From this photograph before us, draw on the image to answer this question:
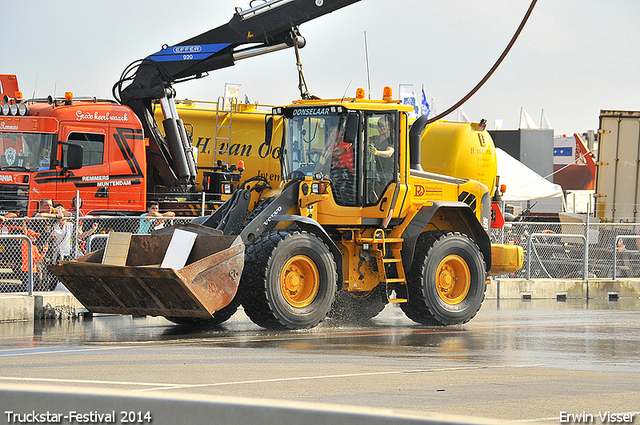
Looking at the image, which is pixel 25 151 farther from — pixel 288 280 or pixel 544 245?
pixel 544 245

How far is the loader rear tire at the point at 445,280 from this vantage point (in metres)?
11.1

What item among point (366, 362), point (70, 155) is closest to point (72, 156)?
point (70, 155)

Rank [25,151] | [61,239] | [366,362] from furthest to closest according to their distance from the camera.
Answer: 1. [25,151]
2. [61,239]
3. [366,362]

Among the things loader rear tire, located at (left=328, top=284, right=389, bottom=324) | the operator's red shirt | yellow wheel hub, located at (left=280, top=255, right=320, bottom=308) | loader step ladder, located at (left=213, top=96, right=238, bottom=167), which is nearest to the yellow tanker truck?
loader step ladder, located at (left=213, top=96, right=238, bottom=167)

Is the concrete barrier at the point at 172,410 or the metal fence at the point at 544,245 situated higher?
the concrete barrier at the point at 172,410

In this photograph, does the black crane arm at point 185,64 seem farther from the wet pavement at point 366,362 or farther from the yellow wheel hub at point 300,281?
the yellow wheel hub at point 300,281

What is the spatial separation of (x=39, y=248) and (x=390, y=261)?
18.3ft

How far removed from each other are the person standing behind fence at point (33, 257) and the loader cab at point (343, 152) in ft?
14.0

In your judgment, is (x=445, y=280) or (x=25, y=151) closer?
(x=445, y=280)

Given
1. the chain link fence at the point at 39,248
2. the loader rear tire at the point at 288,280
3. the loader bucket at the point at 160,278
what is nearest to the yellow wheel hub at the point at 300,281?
the loader rear tire at the point at 288,280

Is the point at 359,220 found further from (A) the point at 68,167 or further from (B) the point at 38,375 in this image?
(A) the point at 68,167

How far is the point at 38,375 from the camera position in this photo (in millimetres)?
6500

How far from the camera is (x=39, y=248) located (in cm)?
1288

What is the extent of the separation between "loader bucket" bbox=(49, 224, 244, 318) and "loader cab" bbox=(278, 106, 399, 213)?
1.72 m
